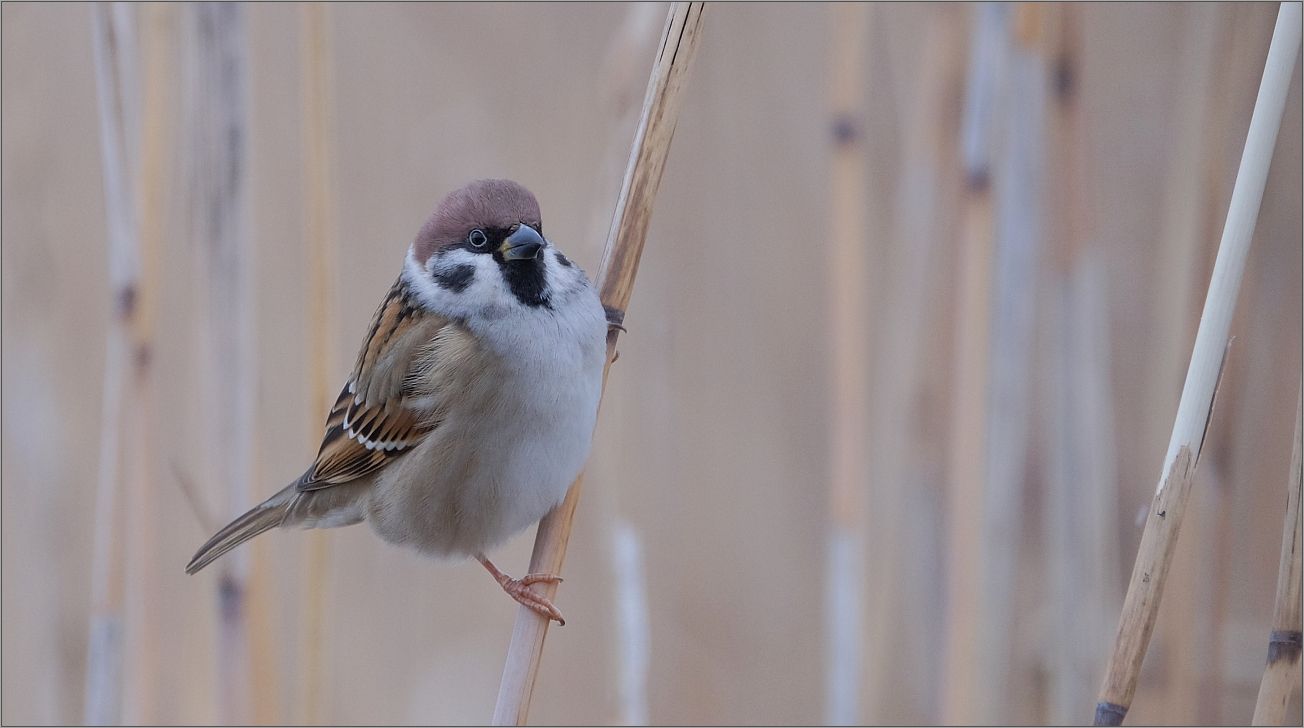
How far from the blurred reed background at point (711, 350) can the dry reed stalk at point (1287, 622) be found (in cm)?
12

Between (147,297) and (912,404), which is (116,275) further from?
(912,404)

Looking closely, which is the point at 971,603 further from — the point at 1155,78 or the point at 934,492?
the point at 1155,78

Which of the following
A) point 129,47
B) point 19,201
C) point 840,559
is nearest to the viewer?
point 129,47

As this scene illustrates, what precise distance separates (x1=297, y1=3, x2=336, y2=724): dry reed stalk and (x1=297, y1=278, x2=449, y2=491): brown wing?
199 mm

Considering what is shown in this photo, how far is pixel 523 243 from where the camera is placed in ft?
6.26

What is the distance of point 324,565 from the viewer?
2010mm

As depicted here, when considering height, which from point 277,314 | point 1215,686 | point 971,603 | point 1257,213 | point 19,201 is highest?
point 1257,213

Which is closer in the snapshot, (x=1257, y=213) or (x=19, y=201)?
(x=1257, y=213)

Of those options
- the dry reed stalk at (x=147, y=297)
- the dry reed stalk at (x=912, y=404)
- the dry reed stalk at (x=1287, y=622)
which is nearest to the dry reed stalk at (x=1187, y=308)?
the dry reed stalk at (x=912, y=404)

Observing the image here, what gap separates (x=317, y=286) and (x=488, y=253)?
0.29 meters

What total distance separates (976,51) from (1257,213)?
85cm

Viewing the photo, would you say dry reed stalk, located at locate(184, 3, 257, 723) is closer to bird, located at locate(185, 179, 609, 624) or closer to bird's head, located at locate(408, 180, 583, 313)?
bird, located at locate(185, 179, 609, 624)

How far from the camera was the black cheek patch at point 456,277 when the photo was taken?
2.04 m

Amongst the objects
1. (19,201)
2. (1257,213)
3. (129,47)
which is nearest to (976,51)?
(1257,213)
